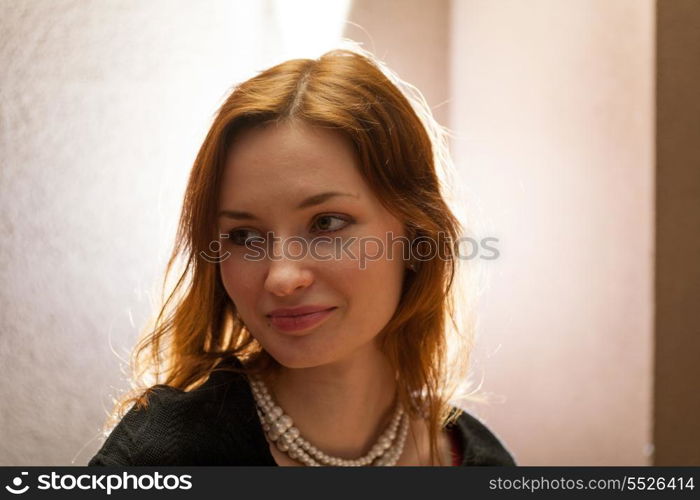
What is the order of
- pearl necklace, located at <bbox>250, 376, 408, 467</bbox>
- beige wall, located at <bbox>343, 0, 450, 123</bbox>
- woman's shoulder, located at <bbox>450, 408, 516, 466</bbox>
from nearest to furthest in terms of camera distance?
pearl necklace, located at <bbox>250, 376, 408, 467</bbox> < woman's shoulder, located at <bbox>450, 408, 516, 466</bbox> < beige wall, located at <bbox>343, 0, 450, 123</bbox>

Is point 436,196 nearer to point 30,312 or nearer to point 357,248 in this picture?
point 357,248

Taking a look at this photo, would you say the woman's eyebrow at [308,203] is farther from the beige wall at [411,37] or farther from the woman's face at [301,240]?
the beige wall at [411,37]

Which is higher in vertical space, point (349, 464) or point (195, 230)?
point (195, 230)

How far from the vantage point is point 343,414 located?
131cm

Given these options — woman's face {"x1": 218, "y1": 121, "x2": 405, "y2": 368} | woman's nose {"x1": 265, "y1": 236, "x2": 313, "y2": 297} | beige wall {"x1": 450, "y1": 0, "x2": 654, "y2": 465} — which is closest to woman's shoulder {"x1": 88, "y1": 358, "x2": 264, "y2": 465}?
woman's face {"x1": 218, "y1": 121, "x2": 405, "y2": 368}

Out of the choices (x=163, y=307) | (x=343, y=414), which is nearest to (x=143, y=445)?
(x=163, y=307)

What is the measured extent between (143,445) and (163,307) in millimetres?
245

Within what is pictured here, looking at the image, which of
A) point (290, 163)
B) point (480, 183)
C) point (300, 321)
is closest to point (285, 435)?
point (300, 321)

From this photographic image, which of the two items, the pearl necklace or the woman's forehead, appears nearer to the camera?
the woman's forehead

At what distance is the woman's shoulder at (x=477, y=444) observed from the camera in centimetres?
141

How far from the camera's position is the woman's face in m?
1.14

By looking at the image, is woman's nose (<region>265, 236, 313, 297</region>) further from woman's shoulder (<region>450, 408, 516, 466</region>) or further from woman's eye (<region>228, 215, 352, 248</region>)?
woman's shoulder (<region>450, 408, 516, 466</region>)

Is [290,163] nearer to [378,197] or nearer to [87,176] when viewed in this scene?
[378,197]

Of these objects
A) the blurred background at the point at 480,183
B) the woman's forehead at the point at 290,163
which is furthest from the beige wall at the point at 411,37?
the woman's forehead at the point at 290,163
